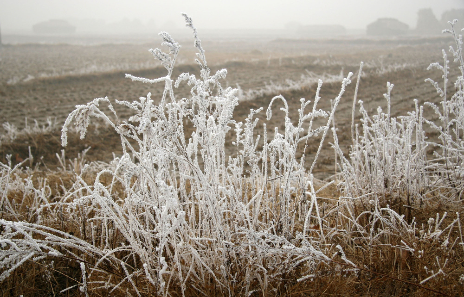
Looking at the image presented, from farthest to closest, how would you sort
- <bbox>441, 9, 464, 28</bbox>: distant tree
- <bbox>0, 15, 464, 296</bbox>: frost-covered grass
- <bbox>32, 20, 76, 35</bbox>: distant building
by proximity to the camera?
1. <bbox>32, 20, 76, 35</bbox>: distant building
2. <bbox>441, 9, 464, 28</bbox>: distant tree
3. <bbox>0, 15, 464, 296</bbox>: frost-covered grass

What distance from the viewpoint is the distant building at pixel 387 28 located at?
238 feet

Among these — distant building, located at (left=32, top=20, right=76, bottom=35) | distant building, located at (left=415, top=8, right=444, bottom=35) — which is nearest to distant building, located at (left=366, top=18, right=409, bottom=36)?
distant building, located at (left=415, top=8, right=444, bottom=35)

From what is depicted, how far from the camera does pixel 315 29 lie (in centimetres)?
10612

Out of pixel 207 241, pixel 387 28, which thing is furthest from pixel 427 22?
pixel 207 241

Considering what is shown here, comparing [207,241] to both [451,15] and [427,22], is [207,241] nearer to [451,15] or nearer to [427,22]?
[427,22]

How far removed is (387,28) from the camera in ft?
240

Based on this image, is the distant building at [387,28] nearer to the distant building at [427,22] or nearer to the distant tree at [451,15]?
the distant building at [427,22]

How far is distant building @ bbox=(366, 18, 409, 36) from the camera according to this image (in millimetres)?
72438

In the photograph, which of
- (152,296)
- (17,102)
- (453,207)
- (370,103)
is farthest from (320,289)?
(17,102)

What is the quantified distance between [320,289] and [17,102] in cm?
1213

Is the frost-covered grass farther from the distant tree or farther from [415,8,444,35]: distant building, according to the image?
the distant tree

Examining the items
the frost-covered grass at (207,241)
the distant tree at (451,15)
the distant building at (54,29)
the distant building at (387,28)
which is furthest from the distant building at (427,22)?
the distant building at (54,29)

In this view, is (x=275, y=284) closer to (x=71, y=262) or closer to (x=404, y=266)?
(x=404, y=266)

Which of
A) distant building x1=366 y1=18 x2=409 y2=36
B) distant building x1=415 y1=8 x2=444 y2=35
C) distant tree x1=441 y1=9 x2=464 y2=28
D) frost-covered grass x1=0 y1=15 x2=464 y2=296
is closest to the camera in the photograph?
frost-covered grass x1=0 y1=15 x2=464 y2=296
